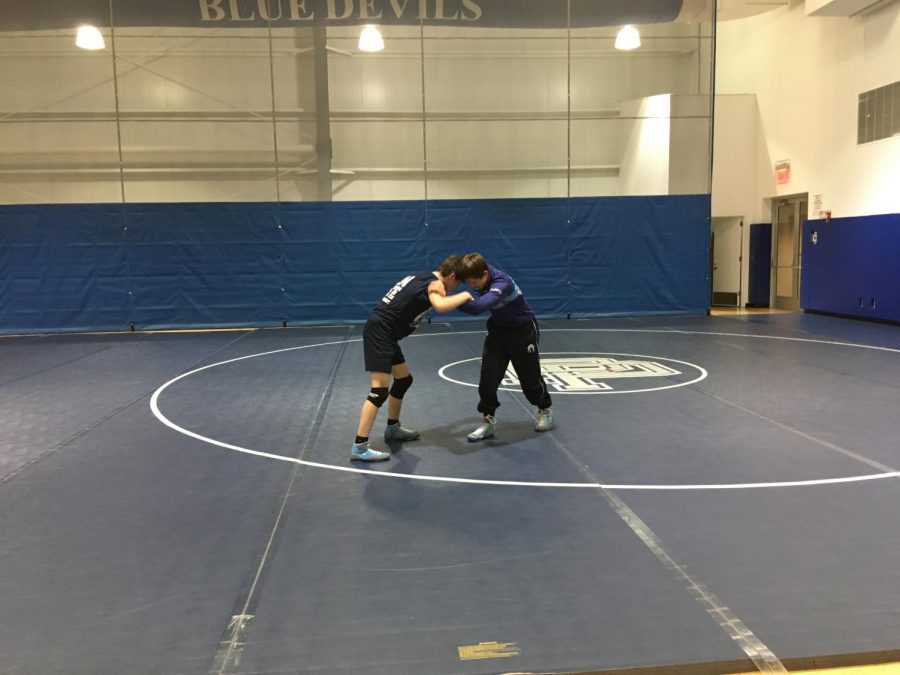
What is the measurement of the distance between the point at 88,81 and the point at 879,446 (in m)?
16.3

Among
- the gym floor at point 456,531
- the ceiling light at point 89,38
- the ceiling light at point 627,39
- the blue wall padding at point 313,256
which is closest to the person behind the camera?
the gym floor at point 456,531

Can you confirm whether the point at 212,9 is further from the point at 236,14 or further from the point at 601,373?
the point at 601,373

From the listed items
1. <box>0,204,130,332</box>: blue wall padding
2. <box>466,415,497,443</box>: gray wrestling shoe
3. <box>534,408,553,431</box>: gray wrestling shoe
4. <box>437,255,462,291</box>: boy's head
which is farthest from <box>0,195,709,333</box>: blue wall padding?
<box>437,255,462,291</box>: boy's head

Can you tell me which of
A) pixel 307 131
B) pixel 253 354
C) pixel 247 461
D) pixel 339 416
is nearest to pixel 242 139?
pixel 307 131

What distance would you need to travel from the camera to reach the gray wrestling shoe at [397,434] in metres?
5.57

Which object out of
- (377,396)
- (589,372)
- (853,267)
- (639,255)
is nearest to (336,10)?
(639,255)

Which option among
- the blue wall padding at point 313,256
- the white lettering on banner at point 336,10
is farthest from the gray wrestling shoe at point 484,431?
the white lettering on banner at point 336,10

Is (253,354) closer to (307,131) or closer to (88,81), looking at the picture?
(307,131)

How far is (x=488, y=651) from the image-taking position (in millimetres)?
2580

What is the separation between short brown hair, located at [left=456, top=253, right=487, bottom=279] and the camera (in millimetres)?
5051

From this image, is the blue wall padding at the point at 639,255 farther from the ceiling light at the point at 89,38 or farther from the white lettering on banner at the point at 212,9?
the ceiling light at the point at 89,38

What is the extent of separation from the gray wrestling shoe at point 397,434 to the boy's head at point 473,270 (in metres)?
1.36

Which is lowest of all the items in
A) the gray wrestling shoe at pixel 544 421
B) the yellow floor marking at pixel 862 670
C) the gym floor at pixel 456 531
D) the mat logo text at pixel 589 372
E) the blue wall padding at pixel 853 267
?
the yellow floor marking at pixel 862 670

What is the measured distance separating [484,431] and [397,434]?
718 millimetres
